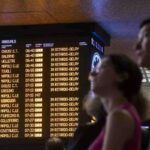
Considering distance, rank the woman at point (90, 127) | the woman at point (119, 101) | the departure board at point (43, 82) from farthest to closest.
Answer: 1. the departure board at point (43, 82)
2. the woman at point (90, 127)
3. the woman at point (119, 101)

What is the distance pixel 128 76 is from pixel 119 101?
9 centimetres

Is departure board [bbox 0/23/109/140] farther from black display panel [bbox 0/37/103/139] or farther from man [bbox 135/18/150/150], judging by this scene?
man [bbox 135/18/150/150]

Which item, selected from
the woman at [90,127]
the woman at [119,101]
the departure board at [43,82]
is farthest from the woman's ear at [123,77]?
the departure board at [43,82]

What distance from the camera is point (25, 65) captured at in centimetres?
518

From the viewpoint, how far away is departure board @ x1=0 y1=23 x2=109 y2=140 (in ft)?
16.5

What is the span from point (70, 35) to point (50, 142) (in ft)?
5.75

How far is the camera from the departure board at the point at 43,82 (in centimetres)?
504

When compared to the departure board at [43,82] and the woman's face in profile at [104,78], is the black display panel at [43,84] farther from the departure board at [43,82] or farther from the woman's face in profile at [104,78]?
the woman's face in profile at [104,78]

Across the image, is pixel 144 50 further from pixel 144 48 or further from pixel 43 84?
pixel 43 84

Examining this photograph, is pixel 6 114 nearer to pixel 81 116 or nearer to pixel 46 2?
pixel 81 116

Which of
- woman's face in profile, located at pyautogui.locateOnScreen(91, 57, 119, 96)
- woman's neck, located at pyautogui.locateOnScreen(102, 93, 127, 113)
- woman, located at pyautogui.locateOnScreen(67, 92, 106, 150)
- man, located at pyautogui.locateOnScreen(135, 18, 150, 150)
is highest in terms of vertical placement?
man, located at pyautogui.locateOnScreen(135, 18, 150, 150)

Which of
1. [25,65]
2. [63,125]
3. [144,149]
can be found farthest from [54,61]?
[144,149]

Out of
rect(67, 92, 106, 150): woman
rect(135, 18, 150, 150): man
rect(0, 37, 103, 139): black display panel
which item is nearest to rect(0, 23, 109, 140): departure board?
rect(0, 37, 103, 139): black display panel

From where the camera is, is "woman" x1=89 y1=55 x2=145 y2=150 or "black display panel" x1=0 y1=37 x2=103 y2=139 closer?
"woman" x1=89 y1=55 x2=145 y2=150
